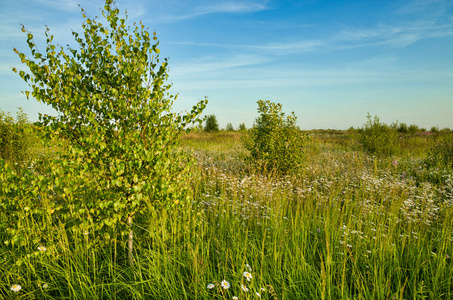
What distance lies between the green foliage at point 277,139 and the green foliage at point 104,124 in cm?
531

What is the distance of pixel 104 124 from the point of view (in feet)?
9.92

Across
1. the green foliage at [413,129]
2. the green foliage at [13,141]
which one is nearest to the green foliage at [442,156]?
the green foliage at [13,141]

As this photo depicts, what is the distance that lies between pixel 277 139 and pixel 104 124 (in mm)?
6131

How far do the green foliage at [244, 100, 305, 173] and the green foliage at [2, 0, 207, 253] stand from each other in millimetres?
5311

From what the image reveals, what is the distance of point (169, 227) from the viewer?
3.65 m

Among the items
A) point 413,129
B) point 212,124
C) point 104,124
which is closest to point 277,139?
point 104,124

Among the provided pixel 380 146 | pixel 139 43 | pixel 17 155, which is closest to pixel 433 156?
pixel 380 146

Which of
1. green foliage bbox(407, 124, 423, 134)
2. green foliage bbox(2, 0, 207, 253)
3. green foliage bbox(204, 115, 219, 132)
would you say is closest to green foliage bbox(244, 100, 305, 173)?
green foliage bbox(2, 0, 207, 253)

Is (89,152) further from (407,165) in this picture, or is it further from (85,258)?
(407,165)

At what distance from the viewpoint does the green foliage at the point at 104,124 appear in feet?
9.01

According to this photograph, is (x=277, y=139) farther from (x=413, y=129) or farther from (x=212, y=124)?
(x=413, y=129)

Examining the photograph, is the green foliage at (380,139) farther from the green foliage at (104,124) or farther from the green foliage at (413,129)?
the green foliage at (413,129)

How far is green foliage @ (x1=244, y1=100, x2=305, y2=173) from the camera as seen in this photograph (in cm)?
823

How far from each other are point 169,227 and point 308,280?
6.27 feet
